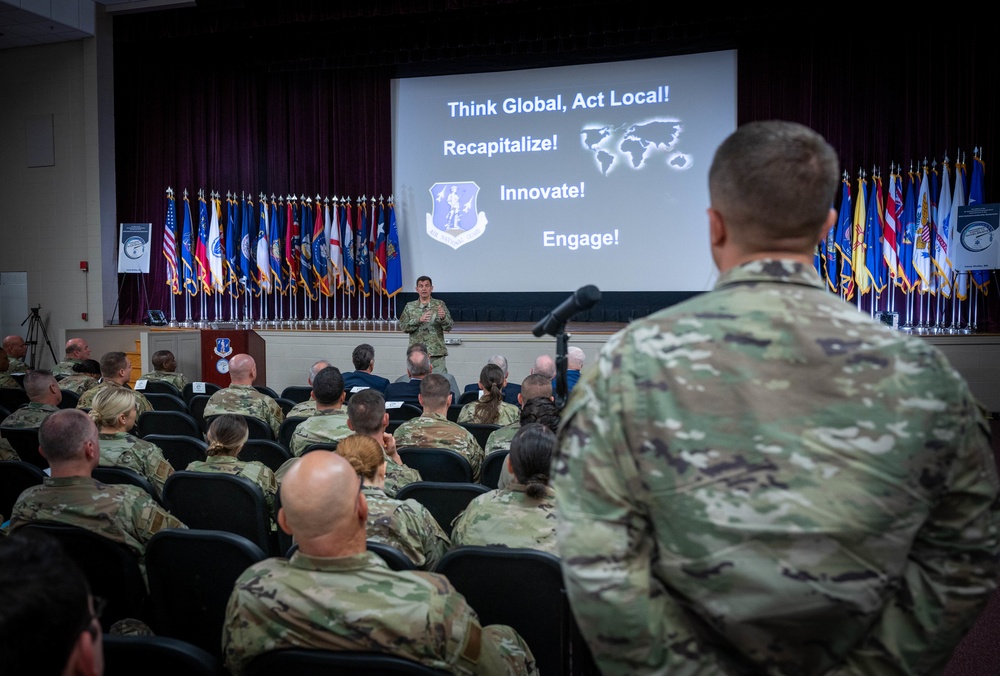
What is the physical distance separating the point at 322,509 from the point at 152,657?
44 cm

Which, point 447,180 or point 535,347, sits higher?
point 447,180

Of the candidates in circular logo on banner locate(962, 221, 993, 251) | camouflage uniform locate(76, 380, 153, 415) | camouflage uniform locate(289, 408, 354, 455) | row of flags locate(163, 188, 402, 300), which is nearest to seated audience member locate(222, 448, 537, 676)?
camouflage uniform locate(289, 408, 354, 455)

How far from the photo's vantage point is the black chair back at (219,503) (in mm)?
3127

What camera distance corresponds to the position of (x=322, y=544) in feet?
5.91

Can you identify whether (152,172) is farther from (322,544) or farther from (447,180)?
(322,544)

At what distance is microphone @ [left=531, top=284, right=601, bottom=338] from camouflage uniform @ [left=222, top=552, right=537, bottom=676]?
2.06ft

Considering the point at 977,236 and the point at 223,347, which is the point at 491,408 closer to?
the point at 223,347

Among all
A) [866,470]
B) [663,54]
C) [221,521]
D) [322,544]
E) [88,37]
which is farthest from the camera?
[88,37]

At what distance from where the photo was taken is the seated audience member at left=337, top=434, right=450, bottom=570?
100 inches

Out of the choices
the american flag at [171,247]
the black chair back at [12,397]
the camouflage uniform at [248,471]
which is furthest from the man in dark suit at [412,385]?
the american flag at [171,247]

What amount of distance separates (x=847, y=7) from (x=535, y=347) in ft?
18.3

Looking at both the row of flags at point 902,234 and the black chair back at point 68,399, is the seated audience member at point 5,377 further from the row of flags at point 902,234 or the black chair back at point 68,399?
the row of flags at point 902,234

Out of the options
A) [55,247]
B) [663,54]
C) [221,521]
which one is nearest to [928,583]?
[221,521]

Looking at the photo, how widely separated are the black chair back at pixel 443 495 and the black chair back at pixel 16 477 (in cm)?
160
